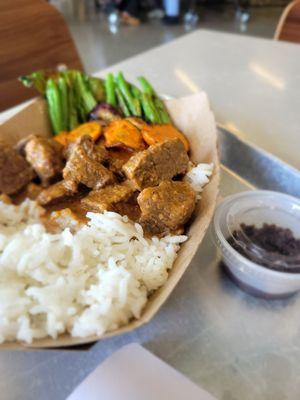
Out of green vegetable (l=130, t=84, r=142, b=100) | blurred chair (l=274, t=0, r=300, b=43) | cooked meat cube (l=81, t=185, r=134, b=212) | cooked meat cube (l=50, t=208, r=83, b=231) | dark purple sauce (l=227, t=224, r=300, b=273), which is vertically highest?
blurred chair (l=274, t=0, r=300, b=43)

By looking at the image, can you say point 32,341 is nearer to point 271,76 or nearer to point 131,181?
point 131,181

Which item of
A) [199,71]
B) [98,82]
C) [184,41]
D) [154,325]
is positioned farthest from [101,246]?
[184,41]

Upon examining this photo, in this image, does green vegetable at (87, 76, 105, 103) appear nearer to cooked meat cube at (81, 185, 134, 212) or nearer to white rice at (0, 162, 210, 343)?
cooked meat cube at (81, 185, 134, 212)

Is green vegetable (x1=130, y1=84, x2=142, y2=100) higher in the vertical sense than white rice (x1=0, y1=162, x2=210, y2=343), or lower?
higher

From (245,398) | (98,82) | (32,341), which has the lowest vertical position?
(245,398)

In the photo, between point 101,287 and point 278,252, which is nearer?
point 101,287

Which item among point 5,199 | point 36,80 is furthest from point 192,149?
point 36,80

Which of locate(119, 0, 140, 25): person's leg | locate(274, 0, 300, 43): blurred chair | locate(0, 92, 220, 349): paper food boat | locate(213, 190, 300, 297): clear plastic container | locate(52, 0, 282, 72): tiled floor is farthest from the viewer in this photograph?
locate(119, 0, 140, 25): person's leg

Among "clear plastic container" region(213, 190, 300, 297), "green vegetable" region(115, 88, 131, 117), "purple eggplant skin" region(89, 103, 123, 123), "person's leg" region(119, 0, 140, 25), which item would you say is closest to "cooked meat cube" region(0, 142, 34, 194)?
"purple eggplant skin" region(89, 103, 123, 123)
